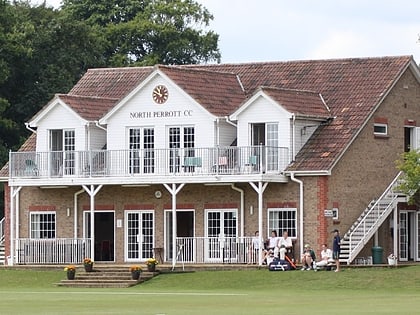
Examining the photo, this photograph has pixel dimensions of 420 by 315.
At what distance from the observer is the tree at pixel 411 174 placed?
6284 centimetres

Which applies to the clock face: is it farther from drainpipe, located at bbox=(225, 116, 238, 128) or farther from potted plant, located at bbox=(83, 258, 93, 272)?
potted plant, located at bbox=(83, 258, 93, 272)

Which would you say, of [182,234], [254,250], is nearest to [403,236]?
[254,250]

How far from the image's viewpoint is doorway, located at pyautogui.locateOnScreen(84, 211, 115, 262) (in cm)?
6838

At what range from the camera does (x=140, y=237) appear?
67.2 metres

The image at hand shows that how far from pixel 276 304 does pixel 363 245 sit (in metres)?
17.5

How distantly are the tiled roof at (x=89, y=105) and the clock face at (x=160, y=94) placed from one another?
9.90 feet

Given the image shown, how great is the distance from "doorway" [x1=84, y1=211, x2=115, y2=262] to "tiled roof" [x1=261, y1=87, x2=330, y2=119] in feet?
27.8

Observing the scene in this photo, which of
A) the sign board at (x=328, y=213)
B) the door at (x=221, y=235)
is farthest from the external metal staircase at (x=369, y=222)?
the door at (x=221, y=235)

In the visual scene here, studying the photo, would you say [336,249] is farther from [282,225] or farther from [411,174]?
[411,174]

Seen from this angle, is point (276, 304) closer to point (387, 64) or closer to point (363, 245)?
point (363, 245)

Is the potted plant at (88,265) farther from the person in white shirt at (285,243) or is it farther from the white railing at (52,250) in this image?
the person in white shirt at (285,243)

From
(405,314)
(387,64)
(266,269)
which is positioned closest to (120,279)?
(266,269)

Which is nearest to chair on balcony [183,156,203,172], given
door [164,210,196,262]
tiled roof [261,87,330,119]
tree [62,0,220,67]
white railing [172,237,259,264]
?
door [164,210,196,262]

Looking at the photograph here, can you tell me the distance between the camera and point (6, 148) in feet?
270
